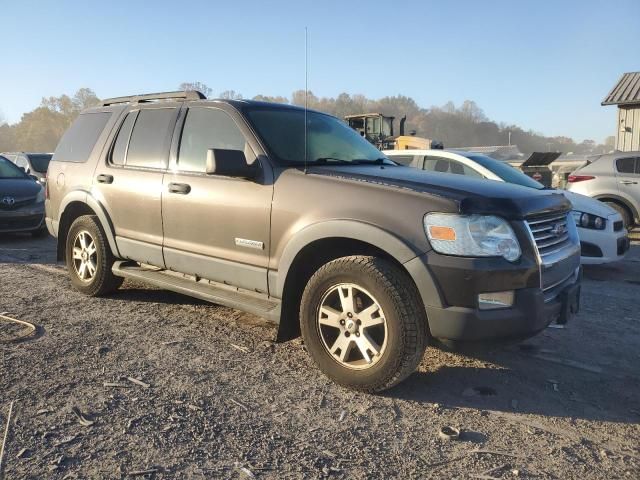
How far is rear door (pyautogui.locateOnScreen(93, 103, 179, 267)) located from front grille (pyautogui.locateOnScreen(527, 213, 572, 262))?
2.95 metres

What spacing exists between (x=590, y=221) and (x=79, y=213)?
20.5 ft

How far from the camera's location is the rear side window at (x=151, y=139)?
15.0 ft

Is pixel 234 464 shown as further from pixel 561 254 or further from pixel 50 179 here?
pixel 50 179

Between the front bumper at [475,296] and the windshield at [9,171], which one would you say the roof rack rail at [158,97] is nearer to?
the front bumper at [475,296]

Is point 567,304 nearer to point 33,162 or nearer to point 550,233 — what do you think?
point 550,233

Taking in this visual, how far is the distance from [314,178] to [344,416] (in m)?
1.53

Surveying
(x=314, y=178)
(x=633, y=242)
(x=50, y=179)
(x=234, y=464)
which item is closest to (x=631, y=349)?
(x=314, y=178)

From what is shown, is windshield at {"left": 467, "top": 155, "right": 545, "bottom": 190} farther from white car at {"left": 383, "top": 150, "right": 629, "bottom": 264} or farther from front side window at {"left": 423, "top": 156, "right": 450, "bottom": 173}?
→ front side window at {"left": 423, "top": 156, "right": 450, "bottom": 173}

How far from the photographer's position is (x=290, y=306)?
366 centimetres

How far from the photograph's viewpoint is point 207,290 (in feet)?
13.5

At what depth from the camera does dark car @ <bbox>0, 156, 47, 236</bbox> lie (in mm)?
8867

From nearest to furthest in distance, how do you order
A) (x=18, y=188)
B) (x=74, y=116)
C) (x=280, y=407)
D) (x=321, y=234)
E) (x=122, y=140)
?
(x=280, y=407) < (x=321, y=234) < (x=122, y=140) < (x=18, y=188) < (x=74, y=116)

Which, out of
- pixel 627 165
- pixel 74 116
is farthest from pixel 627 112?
pixel 74 116

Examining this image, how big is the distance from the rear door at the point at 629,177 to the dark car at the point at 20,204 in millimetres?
10796
